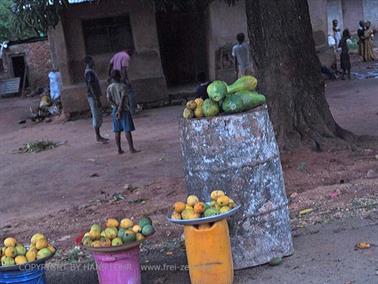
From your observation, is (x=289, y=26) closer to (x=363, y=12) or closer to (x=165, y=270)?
(x=165, y=270)

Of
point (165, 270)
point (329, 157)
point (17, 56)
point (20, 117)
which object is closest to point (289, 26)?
point (329, 157)

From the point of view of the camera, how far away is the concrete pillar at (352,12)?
Answer: 3262cm

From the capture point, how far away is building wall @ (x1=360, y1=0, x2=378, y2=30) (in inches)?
1283

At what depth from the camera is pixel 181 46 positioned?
2042 centimetres

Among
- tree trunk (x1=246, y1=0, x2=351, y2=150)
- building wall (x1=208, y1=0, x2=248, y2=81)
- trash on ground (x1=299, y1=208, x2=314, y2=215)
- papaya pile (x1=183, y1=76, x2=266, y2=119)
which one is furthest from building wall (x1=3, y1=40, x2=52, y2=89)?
papaya pile (x1=183, y1=76, x2=266, y2=119)

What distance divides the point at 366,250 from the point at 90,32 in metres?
13.2

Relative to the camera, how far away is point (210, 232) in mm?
4359

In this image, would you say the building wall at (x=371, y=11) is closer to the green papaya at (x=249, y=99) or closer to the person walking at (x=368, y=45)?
the person walking at (x=368, y=45)

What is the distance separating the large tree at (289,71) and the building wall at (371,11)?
25657 millimetres

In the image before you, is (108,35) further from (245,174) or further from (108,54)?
(245,174)

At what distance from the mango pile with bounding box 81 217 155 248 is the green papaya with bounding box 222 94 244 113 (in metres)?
1.05

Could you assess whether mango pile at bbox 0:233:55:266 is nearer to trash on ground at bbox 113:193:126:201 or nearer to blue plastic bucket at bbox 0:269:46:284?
blue plastic bucket at bbox 0:269:46:284

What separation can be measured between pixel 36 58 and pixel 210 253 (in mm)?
26395

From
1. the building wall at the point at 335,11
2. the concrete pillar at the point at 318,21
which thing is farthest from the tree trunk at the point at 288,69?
the building wall at the point at 335,11
